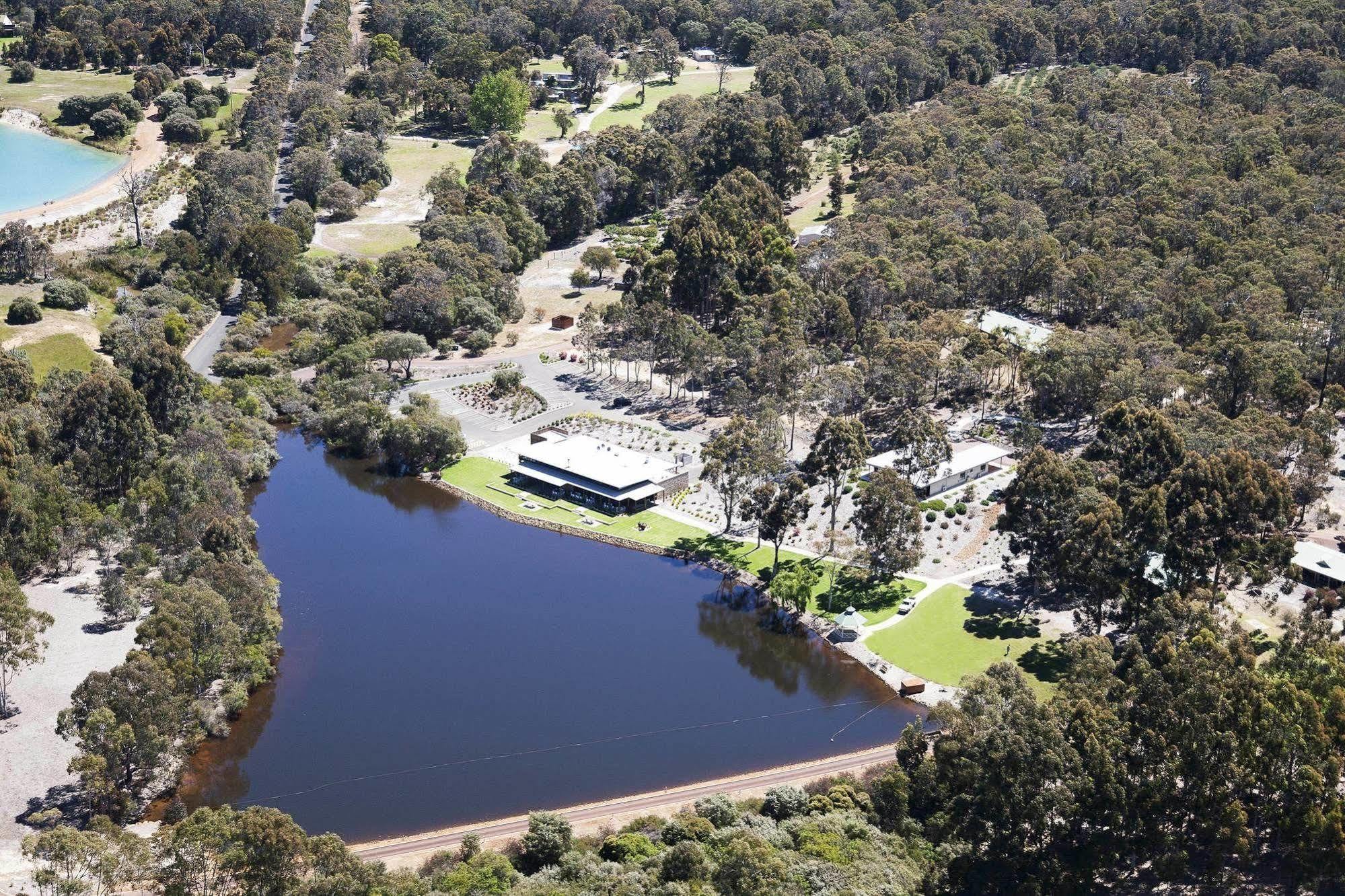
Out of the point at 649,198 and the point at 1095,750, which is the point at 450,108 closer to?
the point at 649,198

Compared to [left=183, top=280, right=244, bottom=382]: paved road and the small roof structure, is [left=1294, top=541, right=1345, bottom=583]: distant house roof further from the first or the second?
[left=183, top=280, right=244, bottom=382]: paved road

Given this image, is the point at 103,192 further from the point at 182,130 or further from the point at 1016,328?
the point at 1016,328

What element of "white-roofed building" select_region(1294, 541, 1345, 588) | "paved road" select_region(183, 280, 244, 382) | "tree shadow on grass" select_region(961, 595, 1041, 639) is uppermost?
"white-roofed building" select_region(1294, 541, 1345, 588)

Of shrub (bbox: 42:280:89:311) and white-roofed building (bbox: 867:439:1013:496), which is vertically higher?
white-roofed building (bbox: 867:439:1013:496)

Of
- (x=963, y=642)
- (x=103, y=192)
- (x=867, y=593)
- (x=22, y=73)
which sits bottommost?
(x=103, y=192)

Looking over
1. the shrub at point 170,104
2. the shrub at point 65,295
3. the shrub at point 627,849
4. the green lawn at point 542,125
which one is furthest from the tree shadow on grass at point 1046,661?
the shrub at point 170,104

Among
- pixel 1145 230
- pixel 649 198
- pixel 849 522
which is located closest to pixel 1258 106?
pixel 1145 230

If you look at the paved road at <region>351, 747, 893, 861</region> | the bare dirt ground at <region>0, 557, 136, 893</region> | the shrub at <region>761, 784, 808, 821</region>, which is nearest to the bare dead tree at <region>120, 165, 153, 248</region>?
the bare dirt ground at <region>0, 557, 136, 893</region>

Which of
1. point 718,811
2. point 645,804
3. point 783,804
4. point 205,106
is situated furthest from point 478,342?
point 205,106
